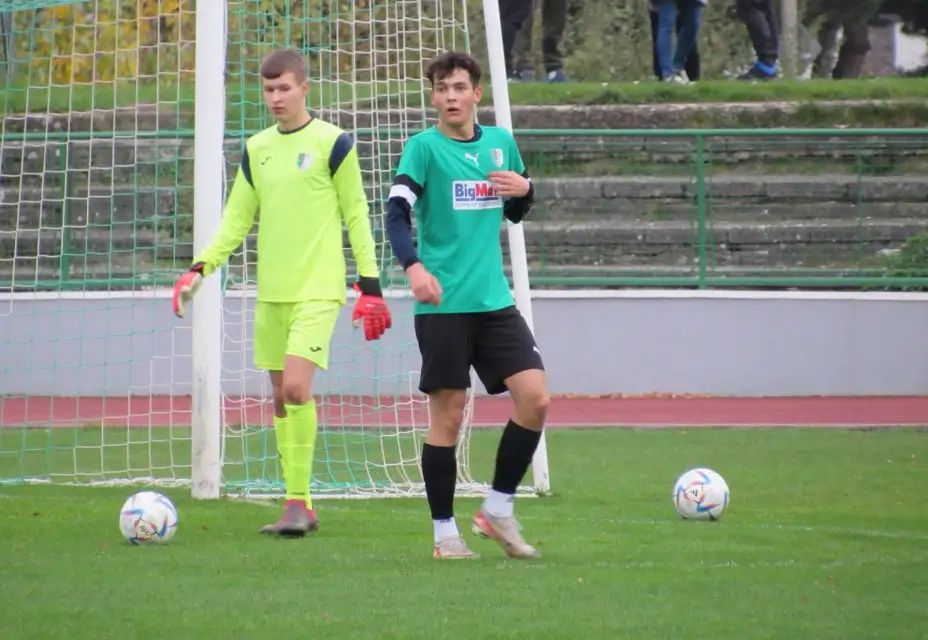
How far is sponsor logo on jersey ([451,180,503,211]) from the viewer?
19.4 ft

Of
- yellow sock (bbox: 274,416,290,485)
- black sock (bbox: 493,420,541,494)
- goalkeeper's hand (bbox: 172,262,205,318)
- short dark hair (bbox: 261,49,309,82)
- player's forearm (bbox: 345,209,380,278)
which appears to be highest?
short dark hair (bbox: 261,49,309,82)

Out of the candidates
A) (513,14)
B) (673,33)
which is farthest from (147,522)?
(673,33)

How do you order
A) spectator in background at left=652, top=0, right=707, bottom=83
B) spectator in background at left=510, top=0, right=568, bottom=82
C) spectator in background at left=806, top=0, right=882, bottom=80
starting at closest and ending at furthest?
spectator in background at left=806, top=0, right=882, bottom=80, spectator in background at left=652, top=0, right=707, bottom=83, spectator in background at left=510, top=0, right=568, bottom=82

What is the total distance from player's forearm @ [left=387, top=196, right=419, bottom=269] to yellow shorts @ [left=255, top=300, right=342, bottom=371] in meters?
0.83

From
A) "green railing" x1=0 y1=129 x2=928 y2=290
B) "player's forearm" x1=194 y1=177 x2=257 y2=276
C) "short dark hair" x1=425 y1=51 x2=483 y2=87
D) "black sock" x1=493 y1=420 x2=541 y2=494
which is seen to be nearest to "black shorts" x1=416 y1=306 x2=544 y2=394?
"black sock" x1=493 y1=420 x2=541 y2=494

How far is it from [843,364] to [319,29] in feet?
21.7

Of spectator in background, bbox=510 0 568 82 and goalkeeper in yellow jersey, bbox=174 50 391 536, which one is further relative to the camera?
spectator in background, bbox=510 0 568 82

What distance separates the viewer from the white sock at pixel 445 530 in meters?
5.93

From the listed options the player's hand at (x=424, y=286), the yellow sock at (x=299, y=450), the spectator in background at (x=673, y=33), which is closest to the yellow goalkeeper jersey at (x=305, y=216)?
the yellow sock at (x=299, y=450)

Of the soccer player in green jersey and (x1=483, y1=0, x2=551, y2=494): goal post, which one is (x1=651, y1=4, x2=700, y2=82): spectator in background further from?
the soccer player in green jersey

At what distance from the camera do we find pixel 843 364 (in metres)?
13.7

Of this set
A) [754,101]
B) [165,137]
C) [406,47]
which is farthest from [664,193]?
[406,47]

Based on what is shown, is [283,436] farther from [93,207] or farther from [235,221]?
[93,207]

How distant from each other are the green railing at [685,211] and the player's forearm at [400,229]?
860 centimetres
